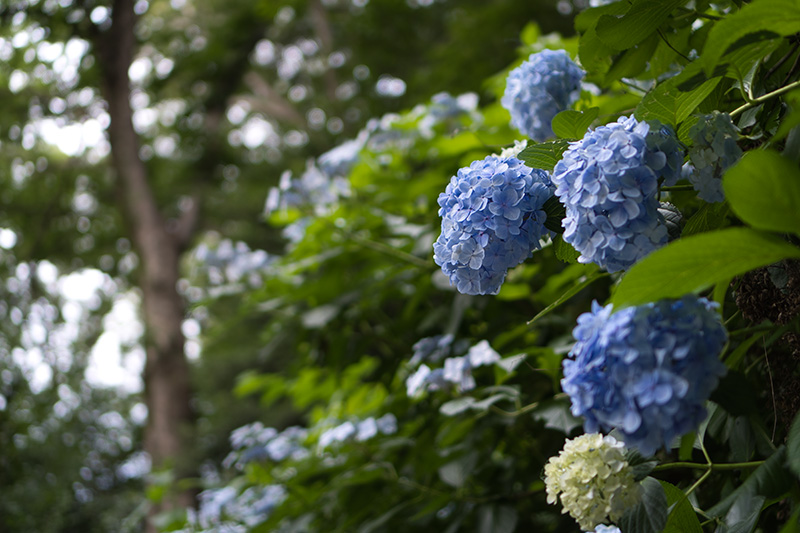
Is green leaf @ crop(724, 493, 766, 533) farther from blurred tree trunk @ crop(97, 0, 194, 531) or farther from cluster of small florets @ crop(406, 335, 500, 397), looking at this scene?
blurred tree trunk @ crop(97, 0, 194, 531)

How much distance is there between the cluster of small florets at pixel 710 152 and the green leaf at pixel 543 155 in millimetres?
169

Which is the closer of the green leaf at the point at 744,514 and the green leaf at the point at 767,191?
the green leaf at the point at 767,191

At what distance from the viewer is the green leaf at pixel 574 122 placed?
0.94 m

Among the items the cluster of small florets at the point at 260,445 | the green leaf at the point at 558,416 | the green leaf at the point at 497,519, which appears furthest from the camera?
the cluster of small florets at the point at 260,445

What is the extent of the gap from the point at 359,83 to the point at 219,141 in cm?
175

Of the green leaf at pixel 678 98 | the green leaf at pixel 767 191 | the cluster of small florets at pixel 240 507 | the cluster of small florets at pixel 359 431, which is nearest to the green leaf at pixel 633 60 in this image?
the green leaf at pixel 678 98

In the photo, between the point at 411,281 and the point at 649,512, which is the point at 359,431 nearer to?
the point at 411,281

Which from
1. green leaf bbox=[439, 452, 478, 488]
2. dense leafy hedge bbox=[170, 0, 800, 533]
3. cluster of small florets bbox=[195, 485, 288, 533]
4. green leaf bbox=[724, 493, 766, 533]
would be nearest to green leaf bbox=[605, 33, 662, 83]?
dense leafy hedge bbox=[170, 0, 800, 533]

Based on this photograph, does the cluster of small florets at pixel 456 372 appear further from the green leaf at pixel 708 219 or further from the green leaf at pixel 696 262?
the green leaf at pixel 696 262

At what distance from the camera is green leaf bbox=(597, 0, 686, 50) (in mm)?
972

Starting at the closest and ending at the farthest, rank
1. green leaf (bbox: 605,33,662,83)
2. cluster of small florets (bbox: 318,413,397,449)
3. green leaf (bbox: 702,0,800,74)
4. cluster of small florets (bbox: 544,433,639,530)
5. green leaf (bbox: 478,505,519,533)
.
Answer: green leaf (bbox: 702,0,800,74) → cluster of small florets (bbox: 544,433,639,530) → green leaf (bbox: 605,33,662,83) → green leaf (bbox: 478,505,519,533) → cluster of small florets (bbox: 318,413,397,449)

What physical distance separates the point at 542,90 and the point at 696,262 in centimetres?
88

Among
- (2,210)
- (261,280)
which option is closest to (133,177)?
(2,210)

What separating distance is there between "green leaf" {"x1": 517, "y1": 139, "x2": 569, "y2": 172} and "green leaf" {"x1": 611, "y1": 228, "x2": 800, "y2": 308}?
0.97 ft
